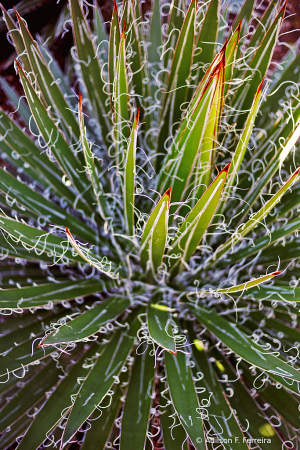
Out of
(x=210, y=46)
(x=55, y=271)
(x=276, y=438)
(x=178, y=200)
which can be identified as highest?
(x=210, y=46)

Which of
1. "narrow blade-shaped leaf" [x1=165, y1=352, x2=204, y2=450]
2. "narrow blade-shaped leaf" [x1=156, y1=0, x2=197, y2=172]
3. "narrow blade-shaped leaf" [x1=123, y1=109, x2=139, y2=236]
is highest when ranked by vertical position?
"narrow blade-shaped leaf" [x1=156, y1=0, x2=197, y2=172]

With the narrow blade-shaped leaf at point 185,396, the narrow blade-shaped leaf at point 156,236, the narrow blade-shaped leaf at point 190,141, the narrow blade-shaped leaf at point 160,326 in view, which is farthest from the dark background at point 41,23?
the narrow blade-shaped leaf at point 185,396

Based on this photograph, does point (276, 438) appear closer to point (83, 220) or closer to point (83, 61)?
point (83, 220)

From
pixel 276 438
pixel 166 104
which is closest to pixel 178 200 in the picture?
pixel 166 104

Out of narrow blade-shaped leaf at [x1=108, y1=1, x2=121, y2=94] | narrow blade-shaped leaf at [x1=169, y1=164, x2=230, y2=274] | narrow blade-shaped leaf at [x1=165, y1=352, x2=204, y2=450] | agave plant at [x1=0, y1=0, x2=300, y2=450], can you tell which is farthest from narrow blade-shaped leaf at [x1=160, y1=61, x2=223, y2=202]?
narrow blade-shaped leaf at [x1=165, y1=352, x2=204, y2=450]

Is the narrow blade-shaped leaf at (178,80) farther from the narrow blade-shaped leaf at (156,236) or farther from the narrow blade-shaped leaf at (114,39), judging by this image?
the narrow blade-shaped leaf at (156,236)

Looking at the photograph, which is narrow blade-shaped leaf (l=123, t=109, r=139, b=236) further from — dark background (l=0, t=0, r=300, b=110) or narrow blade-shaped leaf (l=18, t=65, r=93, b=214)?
dark background (l=0, t=0, r=300, b=110)

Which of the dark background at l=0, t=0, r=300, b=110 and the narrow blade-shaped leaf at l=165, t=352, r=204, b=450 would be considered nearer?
the narrow blade-shaped leaf at l=165, t=352, r=204, b=450

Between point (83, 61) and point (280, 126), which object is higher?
point (83, 61)

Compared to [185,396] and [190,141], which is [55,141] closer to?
[190,141]
